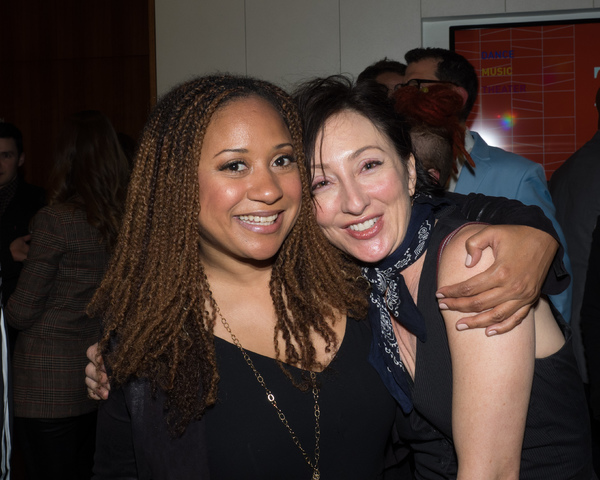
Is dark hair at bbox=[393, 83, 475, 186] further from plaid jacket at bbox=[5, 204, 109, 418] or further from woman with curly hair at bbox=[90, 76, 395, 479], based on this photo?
plaid jacket at bbox=[5, 204, 109, 418]

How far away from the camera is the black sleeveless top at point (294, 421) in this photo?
55.6 inches

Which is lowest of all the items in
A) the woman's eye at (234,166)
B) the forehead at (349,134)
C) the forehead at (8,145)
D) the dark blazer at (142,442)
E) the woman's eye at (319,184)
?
the dark blazer at (142,442)

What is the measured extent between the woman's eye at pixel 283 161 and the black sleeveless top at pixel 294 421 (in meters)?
0.48

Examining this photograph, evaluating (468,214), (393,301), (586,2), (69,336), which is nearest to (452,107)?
(468,214)

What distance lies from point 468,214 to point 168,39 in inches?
138

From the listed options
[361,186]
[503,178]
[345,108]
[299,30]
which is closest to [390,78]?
[503,178]

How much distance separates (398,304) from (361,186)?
0.32 meters

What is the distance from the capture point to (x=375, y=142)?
5.15ft

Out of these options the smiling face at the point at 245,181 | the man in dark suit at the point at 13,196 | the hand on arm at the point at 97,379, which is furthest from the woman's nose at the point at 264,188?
the man in dark suit at the point at 13,196

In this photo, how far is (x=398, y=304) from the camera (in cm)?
145

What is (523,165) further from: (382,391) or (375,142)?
(382,391)

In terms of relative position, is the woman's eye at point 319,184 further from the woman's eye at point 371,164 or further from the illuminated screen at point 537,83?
the illuminated screen at point 537,83

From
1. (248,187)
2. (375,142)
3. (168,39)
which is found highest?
(168,39)

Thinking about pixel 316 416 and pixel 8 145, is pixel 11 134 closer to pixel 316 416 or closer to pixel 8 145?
pixel 8 145
